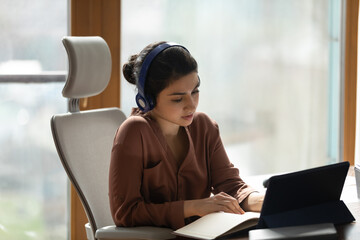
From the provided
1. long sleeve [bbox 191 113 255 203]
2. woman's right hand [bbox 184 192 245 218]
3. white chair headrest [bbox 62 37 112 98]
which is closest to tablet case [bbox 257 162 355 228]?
woman's right hand [bbox 184 192 245 218]

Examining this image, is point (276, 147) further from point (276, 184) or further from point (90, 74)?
point (276, 184)

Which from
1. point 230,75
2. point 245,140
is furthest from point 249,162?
point 230,75

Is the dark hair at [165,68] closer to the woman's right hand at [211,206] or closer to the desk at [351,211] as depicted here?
the woman's right hand at [211,206]

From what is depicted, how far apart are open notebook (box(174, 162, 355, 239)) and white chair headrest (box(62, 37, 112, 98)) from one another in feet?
2.30

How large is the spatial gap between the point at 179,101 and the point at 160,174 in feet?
0.75

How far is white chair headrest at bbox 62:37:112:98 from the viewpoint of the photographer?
6.16ft

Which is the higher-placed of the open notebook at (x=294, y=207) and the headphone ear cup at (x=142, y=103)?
the headphone ear cup at (x=142, y=103)

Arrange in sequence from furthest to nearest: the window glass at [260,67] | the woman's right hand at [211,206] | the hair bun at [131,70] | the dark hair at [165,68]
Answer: the window glass at [260,67] → the hair bun at [131,70] → the dark hair at [165,68] → the woman's right hand at [211,206]

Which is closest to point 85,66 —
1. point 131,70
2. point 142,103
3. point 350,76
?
point 131,70

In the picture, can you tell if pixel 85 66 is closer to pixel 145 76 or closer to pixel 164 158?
pixel 145 76

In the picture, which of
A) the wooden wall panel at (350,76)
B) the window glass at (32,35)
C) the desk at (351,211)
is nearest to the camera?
the desk at (351,211)

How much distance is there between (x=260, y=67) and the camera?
10.6 ft

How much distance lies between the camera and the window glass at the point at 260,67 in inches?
116

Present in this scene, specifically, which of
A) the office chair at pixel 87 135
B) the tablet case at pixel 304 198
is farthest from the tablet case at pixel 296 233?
the office chair at pixel 87 135
